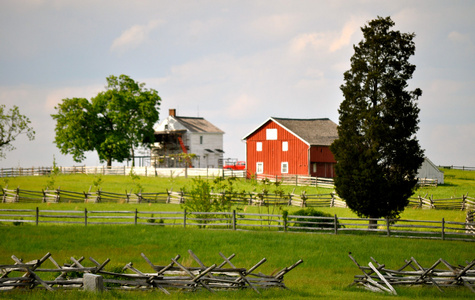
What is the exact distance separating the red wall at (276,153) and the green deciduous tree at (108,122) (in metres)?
18.2

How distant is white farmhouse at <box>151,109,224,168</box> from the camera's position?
276 ft

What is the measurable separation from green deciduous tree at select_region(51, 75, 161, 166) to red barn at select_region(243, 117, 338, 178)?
709 inches

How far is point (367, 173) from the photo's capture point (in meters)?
30.6

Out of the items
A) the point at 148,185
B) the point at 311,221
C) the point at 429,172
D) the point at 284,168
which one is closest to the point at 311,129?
the point at 284,168

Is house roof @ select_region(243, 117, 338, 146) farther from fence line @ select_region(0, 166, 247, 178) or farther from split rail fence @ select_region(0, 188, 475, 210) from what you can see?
split rail fence @ select_region(0, 188, 475, 210)

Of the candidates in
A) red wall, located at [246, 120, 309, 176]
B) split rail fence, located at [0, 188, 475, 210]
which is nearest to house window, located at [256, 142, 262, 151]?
red wall, located at [246, 120, 309, 176]

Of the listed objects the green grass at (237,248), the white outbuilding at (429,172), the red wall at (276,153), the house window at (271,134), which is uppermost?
the house window at (271,134)

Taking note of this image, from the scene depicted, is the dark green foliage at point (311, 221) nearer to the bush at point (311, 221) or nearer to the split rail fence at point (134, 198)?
the bush at point (311, 221)

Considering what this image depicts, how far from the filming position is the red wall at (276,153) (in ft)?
202

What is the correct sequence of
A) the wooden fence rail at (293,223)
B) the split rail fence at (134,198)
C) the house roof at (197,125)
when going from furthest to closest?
the house roof at (197,125), the split rail fence at (134,198), the wooden fence rail at (293,223)

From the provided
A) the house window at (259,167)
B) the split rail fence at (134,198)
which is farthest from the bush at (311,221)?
the house window at (259,167)

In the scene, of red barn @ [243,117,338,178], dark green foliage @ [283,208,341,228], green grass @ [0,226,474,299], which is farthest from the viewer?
red barn @ [243,117,338,178]

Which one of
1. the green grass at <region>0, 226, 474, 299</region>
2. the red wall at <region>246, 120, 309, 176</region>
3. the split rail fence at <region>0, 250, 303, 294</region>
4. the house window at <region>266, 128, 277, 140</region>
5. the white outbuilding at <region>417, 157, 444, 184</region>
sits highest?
the house window at <region>266, 128, 277, 140</region>

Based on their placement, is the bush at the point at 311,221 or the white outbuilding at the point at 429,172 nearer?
the bush at the point at 311,221
